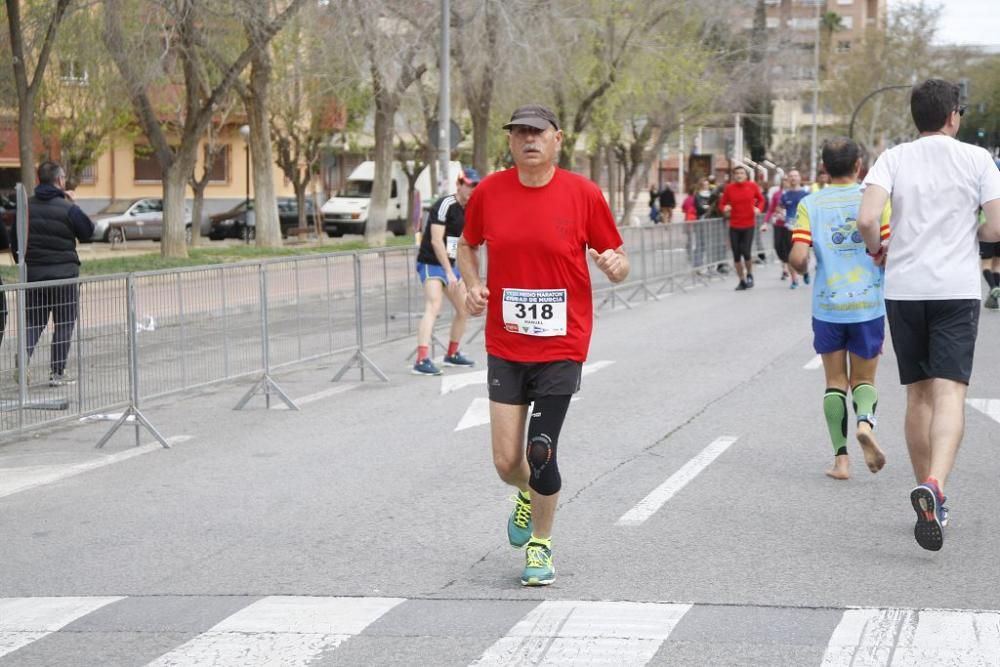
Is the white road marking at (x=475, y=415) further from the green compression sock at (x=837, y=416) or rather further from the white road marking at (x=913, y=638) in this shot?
the white road marking at (x=913, y=638)

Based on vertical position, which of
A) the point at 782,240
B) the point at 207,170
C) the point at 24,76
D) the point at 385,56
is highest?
the point at 385,56

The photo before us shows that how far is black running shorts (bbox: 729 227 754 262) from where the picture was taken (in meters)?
22.8

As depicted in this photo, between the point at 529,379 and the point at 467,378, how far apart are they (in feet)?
23.0

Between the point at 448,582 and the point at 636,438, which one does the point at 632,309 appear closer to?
the point at 636,438

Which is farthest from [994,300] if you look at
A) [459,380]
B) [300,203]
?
[300,203]

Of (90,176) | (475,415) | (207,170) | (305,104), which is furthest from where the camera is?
(90,176)

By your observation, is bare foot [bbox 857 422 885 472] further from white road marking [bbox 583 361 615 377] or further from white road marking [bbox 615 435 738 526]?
white road marking [bbox 583 361 615 377]

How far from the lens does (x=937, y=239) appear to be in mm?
6504

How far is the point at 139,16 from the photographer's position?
2636 centimetres

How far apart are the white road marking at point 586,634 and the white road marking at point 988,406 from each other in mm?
5440

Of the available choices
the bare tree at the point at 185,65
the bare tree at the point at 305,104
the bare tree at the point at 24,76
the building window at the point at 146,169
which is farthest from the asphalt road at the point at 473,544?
the building window at the point at 146,169

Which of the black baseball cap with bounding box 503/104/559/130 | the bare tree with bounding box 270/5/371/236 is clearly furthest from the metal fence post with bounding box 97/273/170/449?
the bare tree with bounding box 270/5/371/236

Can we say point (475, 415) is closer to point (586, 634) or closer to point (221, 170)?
point (586, 634)

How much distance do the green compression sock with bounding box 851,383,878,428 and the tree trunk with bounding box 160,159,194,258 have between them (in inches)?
953
